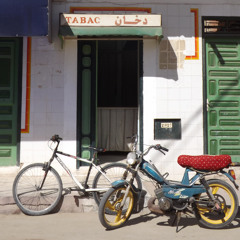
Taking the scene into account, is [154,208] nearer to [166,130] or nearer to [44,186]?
[44,186]

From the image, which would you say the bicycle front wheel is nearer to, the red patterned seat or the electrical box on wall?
the red patterned seat

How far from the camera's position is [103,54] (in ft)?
34.8

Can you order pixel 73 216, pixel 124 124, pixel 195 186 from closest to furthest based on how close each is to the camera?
pixel 195 186
pixel 73 216
pixel 124 124

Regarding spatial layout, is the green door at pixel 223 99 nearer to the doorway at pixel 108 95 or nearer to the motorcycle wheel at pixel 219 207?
the doorway at pixel 108 95

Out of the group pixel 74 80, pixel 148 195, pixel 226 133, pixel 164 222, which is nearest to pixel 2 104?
pixel 74 80

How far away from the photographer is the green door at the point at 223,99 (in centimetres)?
759

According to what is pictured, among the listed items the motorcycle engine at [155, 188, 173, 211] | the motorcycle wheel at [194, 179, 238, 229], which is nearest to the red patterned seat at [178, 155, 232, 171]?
the motorcycle wheel at [194, 179, 238, 229]

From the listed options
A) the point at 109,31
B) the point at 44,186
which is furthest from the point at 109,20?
the point at 44,186

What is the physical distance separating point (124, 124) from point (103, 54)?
8.68 ft

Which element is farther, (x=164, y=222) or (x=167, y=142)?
(x=167, y=142)

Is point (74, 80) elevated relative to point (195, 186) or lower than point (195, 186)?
elevated

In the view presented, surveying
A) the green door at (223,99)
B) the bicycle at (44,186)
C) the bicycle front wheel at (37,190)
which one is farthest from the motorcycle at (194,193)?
the green door at (223,99)

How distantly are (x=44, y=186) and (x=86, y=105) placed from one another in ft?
8.72

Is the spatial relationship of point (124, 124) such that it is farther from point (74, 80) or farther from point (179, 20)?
point (179, 20)
